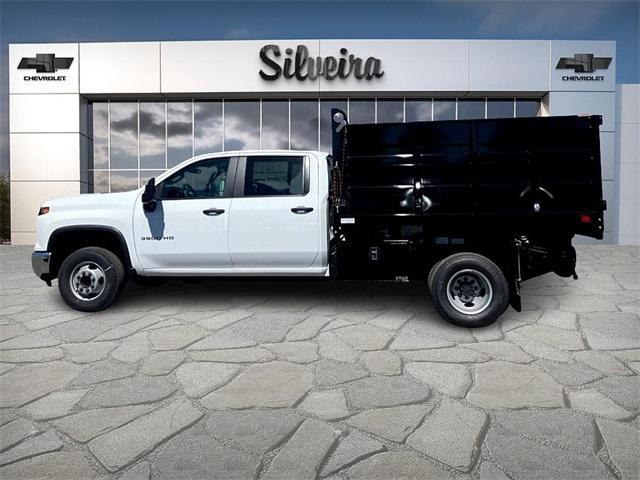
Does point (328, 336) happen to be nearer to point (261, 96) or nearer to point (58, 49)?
point (261, 96)

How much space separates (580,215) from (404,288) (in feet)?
9.35

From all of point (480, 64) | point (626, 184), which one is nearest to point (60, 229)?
point (480, 64)

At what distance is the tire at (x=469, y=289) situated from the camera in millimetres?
4820

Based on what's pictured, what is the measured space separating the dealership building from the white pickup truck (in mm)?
10788

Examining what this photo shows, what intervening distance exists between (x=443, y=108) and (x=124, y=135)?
38.8 ft

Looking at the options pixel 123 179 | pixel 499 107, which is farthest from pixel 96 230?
pixel 499 107

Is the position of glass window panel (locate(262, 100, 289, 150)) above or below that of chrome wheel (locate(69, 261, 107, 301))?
above

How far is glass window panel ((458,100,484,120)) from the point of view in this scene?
52.2 feet

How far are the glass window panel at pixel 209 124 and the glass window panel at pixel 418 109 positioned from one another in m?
6.85

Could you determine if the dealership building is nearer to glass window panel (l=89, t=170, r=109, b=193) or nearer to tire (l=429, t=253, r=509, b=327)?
glass window panel (l=89, t=170, r=109, b=193)

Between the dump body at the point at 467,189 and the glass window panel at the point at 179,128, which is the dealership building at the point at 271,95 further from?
the dump body at the point at 467,189

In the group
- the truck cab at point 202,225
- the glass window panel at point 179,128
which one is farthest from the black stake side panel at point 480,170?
the glass window panel at point 179,128

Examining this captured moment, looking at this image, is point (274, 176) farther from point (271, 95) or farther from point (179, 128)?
point (179, 128)

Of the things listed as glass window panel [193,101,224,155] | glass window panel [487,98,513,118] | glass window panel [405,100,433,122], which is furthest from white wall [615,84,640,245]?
glass window panel [193,101,224,155]
